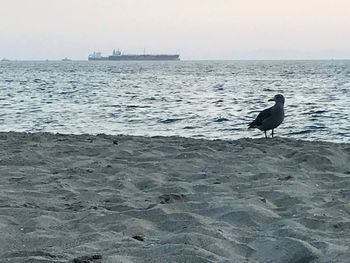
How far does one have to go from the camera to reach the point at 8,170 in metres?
8.00

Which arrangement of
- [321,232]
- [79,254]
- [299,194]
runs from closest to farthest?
1. [79,254]
2. [321,232]
3. [299,194]

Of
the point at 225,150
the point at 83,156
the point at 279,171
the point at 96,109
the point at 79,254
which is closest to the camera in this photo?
the point at 79,254

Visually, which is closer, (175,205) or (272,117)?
(175,205)

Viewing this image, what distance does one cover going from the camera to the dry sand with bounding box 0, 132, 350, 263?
172 inches

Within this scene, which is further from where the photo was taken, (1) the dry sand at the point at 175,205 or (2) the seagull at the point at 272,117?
(2) the seagull at the point at 272,117

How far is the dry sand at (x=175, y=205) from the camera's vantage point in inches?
172

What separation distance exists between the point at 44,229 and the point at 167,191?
1940 mm

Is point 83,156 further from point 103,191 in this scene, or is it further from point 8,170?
point 103,191

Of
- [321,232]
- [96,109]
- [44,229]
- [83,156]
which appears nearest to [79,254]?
[44,229]

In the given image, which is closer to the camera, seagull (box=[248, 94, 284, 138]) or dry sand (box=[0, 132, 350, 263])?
dry sand (box=[0, 132, 350, 263])

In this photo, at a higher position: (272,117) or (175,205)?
(272,117)

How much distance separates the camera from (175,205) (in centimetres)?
585

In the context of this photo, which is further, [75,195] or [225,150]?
[225,150]

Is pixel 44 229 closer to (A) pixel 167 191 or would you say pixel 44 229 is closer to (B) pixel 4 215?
(B) pixel 4 215
